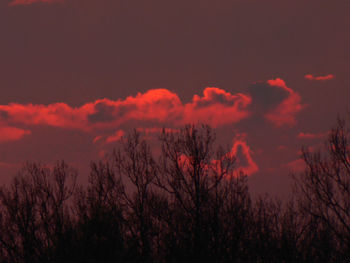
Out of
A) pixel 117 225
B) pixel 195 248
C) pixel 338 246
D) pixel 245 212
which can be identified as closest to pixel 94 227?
pixel 117 225

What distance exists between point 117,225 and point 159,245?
9.71 meters

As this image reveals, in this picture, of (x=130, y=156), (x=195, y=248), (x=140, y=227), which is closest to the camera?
(x=195, y=248)

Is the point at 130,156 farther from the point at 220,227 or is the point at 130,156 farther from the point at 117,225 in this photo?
the point at 117,225

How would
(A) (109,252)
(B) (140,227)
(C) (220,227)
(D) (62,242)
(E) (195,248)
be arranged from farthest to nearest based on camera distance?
1. (B) (140,227)
2. (C) (220,227)
3. (E) (195,248)
4. (D) (62,242)
5. (A) (109,252)

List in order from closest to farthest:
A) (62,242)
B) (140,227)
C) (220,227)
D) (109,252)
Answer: (109,252)
(62,242)
(220,227)
(140,227)

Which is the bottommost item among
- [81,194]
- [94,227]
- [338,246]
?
[338,246]

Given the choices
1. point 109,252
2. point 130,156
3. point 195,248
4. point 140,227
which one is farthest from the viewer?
point 130,156

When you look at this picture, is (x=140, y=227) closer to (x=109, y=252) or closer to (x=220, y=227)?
(x=220, y=227)

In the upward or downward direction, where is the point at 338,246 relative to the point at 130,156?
downward

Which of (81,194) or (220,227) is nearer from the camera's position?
(220,227)

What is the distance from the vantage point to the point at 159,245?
105 ft

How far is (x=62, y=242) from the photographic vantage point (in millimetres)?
23562

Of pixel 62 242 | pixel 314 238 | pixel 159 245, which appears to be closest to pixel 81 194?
pixel 159 245

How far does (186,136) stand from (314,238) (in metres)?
11.4
